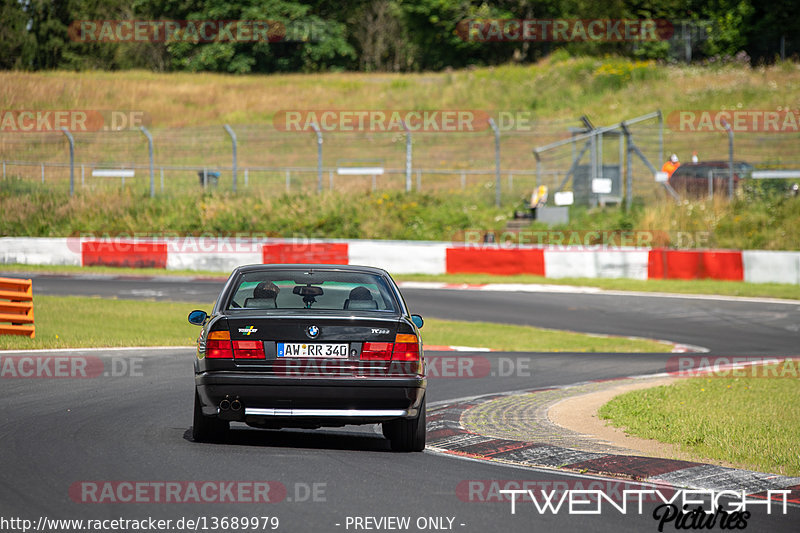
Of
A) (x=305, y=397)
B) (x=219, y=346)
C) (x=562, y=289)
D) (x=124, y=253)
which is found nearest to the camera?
(x=305, y=397)

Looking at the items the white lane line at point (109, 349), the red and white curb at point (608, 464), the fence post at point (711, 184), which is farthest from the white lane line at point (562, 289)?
the red and white curb at point (608, 464)

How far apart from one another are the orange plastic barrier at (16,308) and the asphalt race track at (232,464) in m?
1.85

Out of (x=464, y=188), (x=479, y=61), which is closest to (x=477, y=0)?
(x=479, y=61)

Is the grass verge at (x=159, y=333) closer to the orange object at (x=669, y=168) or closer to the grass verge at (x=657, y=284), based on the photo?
the grass verge at (x=657, y=284)

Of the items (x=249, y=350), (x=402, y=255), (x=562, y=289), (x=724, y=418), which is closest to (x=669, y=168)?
(x=562, y=289)

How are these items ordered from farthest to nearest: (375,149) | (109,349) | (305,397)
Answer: (375,149) → (109,349) → (305,397)

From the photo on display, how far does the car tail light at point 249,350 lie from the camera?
289 inches

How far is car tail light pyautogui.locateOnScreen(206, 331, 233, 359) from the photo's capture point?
7.39 metres

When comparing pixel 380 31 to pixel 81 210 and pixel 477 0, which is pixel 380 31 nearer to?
pixel 477 0

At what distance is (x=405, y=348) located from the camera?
7.52m

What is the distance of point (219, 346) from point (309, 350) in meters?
0.61

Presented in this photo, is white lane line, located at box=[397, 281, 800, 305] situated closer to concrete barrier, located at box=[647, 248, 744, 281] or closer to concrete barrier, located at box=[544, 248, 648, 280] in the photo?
concrete barrier, located at box=[544, 248, 648, 280]

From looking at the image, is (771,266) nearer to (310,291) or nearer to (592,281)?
(592,281)

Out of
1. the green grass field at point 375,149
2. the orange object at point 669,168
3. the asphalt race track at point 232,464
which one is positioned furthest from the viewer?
the green grass field at point 375,149
